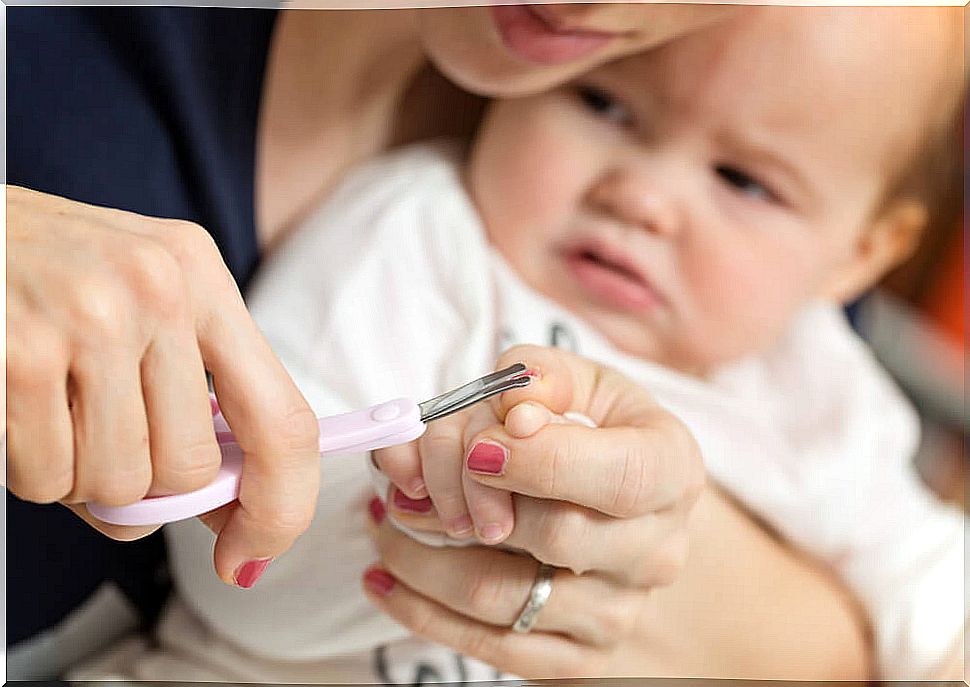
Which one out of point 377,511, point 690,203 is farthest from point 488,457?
point 690,203

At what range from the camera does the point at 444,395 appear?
1.12 feet

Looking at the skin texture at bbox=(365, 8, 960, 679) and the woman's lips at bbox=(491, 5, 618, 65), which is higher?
the woman's lips at bbox=(491, 5, 618, 65)

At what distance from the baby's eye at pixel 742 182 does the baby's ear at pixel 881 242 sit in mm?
134

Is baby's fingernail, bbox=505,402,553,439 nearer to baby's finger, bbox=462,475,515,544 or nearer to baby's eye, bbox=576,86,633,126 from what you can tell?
baby's finger, bbox=462,475,515,544

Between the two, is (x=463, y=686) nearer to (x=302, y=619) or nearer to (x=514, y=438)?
(x=302, y=619)

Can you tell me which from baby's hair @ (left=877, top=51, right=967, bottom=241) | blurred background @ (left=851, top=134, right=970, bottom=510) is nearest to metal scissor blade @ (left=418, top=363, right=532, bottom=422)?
baby's hair @ (left=877, top=51, right=967, bottom=241)

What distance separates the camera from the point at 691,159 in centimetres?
49

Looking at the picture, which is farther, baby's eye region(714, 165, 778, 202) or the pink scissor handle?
baby's eye region(714, 165, 778, 202)

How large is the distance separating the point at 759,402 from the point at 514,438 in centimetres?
32

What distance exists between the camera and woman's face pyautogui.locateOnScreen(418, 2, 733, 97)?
1.39ft

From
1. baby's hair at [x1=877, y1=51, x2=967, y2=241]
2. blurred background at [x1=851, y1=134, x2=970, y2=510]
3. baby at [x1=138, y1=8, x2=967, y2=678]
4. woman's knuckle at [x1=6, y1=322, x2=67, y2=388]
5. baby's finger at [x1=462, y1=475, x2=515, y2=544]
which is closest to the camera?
woman's knuckle at [x1=6, y1=322, x2=67, y2=388]

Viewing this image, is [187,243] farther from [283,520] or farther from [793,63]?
[793,63]

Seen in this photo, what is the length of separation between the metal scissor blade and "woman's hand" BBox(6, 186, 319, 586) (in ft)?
0.16

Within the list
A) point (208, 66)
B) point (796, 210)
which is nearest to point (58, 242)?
point (208, 66)
